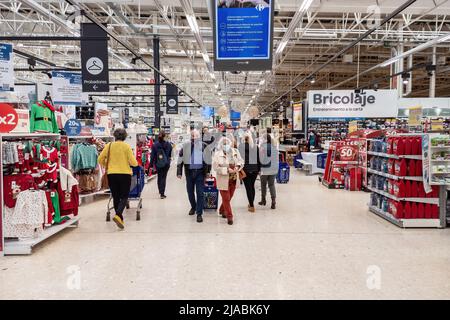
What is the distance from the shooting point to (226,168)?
20.5 feet

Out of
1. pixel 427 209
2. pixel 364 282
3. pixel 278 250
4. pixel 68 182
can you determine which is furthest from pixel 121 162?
pixel 427 209

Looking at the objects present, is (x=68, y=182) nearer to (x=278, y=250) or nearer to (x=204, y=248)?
(x=204, y=248)

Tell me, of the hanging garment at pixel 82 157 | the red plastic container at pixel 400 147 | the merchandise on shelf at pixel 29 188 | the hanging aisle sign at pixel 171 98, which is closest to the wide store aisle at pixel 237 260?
the merchandise on shelf at pixel 29 188

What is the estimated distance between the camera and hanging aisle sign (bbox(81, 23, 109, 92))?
8102 mm

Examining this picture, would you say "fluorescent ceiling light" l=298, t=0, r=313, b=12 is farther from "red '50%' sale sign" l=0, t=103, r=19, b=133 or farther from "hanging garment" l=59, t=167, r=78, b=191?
"red '50%' sale sign" l=0, t=103, r=19, b=133

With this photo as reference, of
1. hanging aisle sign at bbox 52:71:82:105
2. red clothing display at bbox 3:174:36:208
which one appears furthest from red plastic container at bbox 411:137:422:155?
hanging aisle sign at bbox 52:71:82:105

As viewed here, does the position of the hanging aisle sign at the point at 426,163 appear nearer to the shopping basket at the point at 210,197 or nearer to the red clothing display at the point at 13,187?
the shopping basket at the point at 210,197

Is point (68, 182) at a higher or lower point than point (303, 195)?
higher

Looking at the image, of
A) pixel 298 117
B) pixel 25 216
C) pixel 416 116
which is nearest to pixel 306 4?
pixel 416 116

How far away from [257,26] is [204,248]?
11.8 ft

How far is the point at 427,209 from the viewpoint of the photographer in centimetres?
603

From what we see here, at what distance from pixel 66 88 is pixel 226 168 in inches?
233

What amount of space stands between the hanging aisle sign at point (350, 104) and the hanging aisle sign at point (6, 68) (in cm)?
1210
